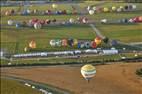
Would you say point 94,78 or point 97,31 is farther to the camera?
point 97,31

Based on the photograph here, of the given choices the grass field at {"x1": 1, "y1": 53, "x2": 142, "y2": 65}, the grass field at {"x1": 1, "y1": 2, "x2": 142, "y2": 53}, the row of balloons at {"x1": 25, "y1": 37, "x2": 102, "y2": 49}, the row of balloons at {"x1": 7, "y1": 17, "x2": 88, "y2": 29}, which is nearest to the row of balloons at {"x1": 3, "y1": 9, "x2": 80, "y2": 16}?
the row of balloons at {"x1": 7, "y1": 17, "x2": 88, "y2": 29}

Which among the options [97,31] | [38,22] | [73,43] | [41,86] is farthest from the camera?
[38,22]

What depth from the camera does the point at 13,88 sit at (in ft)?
164

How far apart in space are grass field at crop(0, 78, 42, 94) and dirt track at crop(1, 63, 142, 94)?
2929 mm

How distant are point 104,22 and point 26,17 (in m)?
25.9

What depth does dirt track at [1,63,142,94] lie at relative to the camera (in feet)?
157

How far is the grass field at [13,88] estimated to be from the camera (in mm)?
48256

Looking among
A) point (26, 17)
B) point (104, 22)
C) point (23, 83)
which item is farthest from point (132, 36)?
point (26, 17)

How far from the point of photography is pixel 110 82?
50.3 metres

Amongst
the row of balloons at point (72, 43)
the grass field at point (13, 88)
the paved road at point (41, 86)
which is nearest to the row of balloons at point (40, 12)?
the row of balloons at point (72, 43)

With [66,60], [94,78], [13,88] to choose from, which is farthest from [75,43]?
[13,88]

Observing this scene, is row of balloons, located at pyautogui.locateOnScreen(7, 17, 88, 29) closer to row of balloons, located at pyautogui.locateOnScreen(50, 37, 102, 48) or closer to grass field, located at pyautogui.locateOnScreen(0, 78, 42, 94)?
row of balloons, located at pyautogui.locateOnScreen(50, 37, 102, 48)

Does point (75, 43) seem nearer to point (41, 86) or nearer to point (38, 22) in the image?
point (41, 86)

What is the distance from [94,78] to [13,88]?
450 inches
